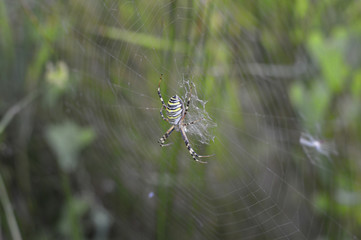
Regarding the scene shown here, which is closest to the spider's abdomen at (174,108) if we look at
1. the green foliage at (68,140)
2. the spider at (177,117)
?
the spider at (177,117)

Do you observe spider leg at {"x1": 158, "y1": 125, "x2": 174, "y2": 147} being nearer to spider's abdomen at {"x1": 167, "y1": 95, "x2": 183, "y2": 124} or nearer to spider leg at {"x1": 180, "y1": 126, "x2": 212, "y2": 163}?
spider leg at {"x1": 180, "y1": 126, "x2": 212, "y2": 163}

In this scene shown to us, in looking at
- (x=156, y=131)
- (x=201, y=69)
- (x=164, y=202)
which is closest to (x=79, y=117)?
(x=156, y=131)

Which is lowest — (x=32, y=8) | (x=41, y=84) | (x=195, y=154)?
(x=195, y=154)

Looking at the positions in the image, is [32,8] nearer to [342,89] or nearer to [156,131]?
[156,131]

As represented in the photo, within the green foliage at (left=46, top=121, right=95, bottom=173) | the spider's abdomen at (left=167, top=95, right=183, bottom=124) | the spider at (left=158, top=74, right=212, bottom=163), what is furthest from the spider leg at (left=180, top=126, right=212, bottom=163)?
the green foliage at (left=46, top=121, right=95, bottom=173)

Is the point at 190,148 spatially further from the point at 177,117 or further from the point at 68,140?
the point at 68,140

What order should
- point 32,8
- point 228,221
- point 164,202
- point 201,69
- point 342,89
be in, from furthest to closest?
point 32,8 < point 228,221 < point 342,89 < point 164,202 < point 201,69
